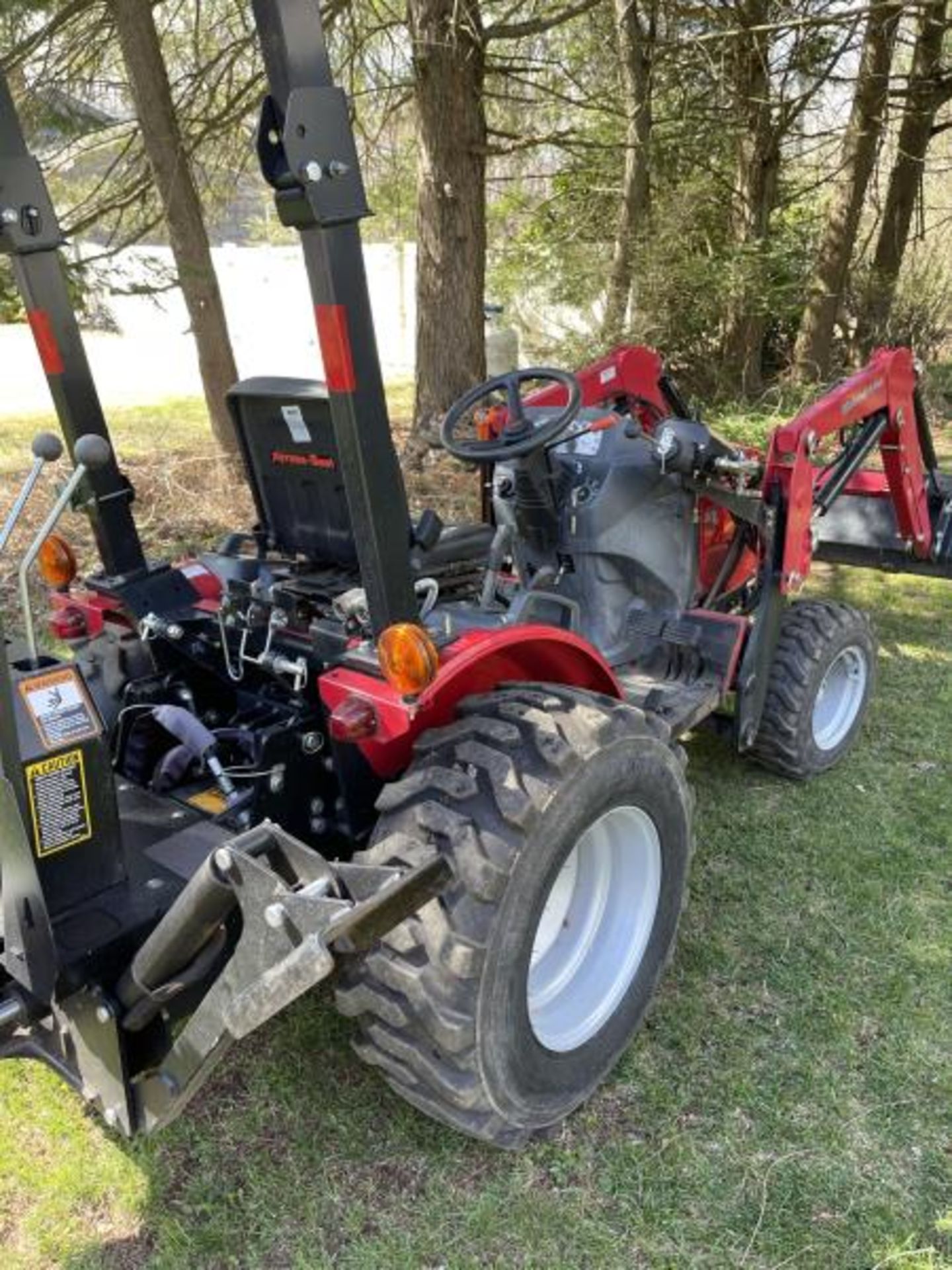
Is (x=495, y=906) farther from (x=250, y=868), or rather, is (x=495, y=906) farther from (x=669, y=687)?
(x=669, y=687)

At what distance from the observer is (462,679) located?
243cm

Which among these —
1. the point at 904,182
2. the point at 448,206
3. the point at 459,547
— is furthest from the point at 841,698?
the point at 904,182

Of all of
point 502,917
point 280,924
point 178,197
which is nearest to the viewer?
point 280,924

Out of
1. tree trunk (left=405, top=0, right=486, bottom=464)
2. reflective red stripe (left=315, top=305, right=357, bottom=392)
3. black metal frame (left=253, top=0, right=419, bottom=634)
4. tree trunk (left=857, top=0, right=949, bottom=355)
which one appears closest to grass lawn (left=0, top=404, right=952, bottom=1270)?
black metal frame (left=253, top=0, right=419, bottom=634)

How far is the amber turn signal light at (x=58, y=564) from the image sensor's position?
300cm

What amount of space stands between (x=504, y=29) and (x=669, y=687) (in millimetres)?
5886

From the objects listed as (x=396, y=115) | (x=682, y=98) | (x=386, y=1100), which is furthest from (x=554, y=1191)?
(x=682, y=98)

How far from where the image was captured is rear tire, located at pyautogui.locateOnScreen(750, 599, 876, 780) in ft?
12.1

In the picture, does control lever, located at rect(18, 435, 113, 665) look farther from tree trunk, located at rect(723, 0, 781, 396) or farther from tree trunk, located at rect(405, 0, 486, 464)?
tree trunk, located at rect(723, 0, 781, 396)

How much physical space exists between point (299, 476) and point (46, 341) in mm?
731

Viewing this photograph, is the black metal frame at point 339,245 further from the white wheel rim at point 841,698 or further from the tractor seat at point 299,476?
the white wheel rim at point 841,698

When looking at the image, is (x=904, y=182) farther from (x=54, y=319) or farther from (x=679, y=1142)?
(x=679, y=1142)

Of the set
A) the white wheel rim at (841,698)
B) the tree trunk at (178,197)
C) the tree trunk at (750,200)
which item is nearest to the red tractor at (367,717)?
the white wheel rim at (841,698)

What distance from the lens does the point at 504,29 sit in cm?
720
